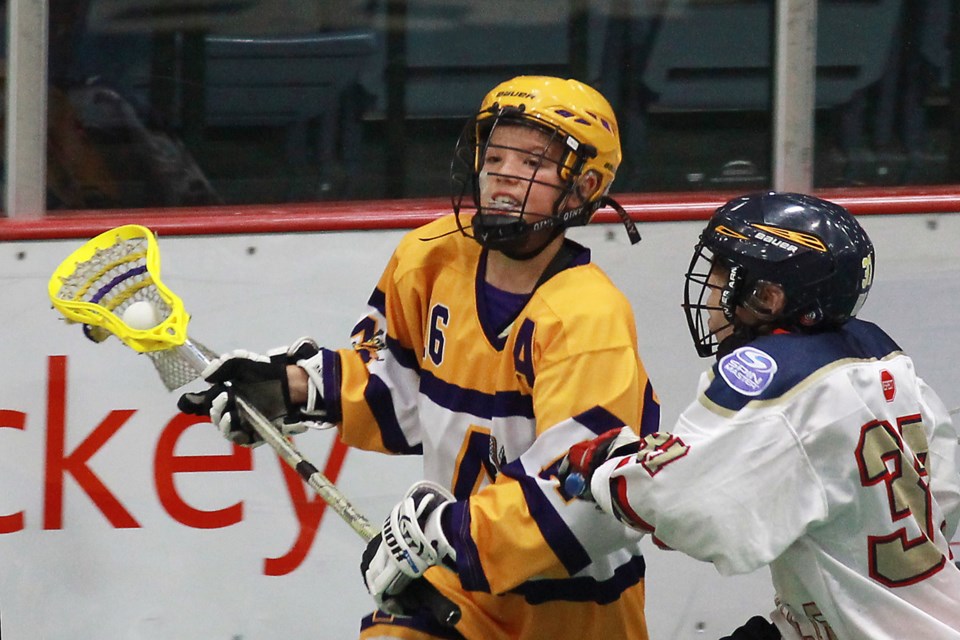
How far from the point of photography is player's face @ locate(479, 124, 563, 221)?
251 centimetres

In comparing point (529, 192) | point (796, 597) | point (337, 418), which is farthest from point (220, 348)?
point (796, 597)

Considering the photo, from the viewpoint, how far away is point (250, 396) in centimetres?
275

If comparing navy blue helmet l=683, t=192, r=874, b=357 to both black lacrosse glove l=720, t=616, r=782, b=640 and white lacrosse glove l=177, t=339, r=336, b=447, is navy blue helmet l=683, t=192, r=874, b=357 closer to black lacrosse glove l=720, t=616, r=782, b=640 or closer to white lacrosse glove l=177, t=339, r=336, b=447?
black lacrosse glove l=720, t=616, r=782, b=640

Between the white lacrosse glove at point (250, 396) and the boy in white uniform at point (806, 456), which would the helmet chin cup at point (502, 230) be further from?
the white lacrosse glove at point (250, 396)

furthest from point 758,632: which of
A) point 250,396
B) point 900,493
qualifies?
point 250,396

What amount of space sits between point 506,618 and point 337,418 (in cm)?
51

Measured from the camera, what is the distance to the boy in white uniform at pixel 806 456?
2.11m

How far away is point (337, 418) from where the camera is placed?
274 cm

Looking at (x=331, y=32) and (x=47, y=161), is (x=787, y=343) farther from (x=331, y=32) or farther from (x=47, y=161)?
(x=47, y=161)

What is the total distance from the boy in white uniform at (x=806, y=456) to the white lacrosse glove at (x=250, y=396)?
0.72 meters

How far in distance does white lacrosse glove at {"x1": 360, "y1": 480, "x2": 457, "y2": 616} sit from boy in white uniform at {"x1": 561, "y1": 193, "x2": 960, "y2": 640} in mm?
245

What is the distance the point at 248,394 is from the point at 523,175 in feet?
2.21

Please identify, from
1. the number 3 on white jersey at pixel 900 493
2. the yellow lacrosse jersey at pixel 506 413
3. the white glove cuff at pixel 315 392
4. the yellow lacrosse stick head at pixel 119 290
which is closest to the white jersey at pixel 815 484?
the number 3 on white jersey at pixel 900 493

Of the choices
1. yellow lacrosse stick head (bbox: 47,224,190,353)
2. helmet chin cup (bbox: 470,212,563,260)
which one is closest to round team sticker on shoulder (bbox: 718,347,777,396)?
helmet chin cup (bbox: 470,212,563,260)
